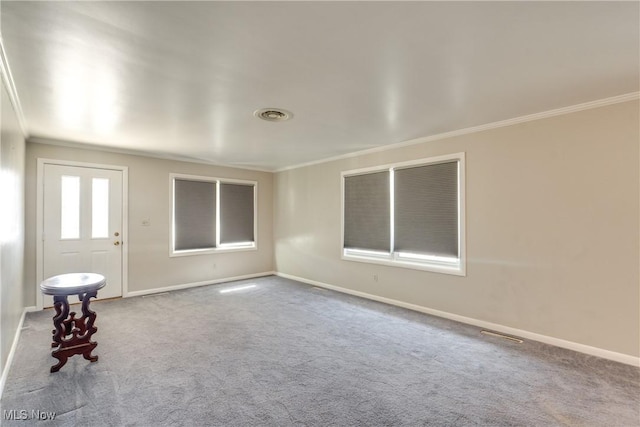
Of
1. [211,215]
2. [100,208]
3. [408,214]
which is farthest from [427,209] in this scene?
[100,208]

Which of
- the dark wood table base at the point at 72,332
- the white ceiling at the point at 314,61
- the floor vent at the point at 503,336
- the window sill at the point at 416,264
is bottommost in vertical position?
the floor vent at the point at 503,336

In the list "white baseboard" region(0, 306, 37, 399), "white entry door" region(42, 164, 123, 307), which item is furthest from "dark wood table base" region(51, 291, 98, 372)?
"white entry door" region(42, 164, 123, 307)

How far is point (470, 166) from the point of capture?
3.83 meters

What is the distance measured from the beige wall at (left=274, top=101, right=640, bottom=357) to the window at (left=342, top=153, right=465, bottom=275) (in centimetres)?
16

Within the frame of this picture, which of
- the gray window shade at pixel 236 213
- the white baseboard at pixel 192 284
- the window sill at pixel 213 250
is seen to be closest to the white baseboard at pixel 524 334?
the white baseboard at pixel 192 284

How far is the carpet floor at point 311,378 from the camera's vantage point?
2.05m

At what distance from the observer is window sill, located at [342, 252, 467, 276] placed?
13.0ft

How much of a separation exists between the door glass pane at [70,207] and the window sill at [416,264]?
434 centimetres

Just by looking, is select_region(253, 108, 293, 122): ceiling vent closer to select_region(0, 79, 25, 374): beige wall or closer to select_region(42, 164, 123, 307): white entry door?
select_region(0, 79, 25, 374): beige wall

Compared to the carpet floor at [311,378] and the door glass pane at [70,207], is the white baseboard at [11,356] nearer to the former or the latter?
the carpet floor at [311,378]

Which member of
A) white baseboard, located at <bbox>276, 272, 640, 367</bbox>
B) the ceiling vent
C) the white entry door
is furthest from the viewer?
the white entry door

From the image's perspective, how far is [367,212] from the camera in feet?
16.7

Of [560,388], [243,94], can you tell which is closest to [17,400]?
[243,94]

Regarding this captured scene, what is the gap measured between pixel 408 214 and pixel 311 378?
9.05 feet
